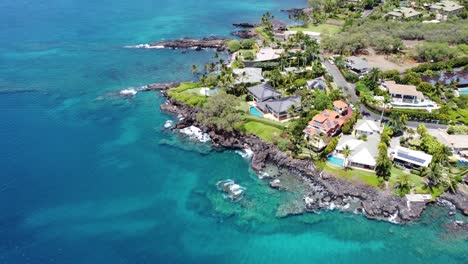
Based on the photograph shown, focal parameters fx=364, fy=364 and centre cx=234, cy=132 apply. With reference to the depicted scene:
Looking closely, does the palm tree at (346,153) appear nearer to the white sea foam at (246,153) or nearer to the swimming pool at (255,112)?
the white sea foam at (246,153)

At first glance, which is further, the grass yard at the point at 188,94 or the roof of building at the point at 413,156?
the grass yard at the point at 188,94

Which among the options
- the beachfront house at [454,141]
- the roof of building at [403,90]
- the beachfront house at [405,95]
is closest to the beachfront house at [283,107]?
the beachfront house at [405,95]

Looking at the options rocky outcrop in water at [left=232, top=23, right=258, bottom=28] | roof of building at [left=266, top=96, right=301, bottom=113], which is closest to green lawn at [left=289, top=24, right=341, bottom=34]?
rocky outcrop in water at [left=232, top=23, right=258, bottom=28]

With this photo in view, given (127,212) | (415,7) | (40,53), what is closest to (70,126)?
(127,212)

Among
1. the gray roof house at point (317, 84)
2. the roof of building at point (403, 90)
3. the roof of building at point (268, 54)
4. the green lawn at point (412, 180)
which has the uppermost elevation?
the roof of building at point (268, 54)

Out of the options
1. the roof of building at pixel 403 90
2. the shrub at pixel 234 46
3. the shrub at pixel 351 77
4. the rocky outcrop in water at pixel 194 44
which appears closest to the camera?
the roof of building at pixel 403 90

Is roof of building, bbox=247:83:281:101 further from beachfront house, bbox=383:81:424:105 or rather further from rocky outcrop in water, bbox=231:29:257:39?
rocky outcrop in water, bbox=231:29:257:39
